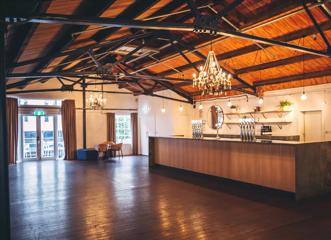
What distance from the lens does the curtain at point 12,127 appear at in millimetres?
11242

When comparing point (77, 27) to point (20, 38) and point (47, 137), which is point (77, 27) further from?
point (47, 137)

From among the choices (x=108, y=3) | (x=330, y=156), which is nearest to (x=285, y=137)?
(x=330, y=156)

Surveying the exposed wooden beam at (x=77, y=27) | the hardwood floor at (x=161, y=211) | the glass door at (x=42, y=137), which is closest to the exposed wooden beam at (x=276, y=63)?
the hardwood floor at (x=161, y=211)

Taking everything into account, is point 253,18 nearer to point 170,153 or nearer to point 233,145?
point 233,145

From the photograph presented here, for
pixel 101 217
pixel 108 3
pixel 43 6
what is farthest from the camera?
pixel 101 217

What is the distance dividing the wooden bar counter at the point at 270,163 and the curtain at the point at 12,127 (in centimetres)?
787

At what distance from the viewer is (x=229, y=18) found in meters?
6.72

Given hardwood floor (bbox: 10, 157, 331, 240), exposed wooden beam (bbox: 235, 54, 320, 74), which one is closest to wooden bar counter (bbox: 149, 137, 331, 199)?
hardwood floor (bbox: 10, 157, 331, 240)

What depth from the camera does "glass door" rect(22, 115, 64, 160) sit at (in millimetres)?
12266

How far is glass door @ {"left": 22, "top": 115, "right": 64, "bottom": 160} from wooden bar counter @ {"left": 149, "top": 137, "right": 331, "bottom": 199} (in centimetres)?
768

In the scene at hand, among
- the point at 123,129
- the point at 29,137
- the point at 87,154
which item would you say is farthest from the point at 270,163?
the point at 29,137

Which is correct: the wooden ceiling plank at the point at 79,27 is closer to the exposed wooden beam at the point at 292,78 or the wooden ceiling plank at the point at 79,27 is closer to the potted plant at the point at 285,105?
the exposed wooden beam at the point at 292,78

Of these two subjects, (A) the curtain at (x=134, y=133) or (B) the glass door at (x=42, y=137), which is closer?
(B) the glass door at (x=42, y=137)

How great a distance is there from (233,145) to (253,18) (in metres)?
3.00
